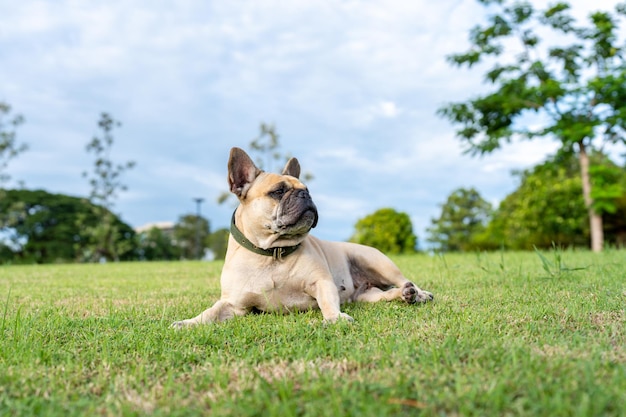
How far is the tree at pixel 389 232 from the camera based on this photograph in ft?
73.4

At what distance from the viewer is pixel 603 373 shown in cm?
201

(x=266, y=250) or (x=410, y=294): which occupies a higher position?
(x=266, y=250)

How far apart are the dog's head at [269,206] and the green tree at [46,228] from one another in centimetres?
2855

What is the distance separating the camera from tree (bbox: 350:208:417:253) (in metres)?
22.4

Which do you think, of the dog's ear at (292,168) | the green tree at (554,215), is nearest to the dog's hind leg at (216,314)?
the dog's ear at (292,168)

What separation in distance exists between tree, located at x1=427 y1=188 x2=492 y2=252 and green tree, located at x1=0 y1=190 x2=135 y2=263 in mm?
23574

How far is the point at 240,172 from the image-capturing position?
12.9 ft

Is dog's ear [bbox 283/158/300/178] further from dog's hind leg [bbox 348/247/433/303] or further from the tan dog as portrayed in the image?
dog's hind leg [bbox 348/247/433/303]

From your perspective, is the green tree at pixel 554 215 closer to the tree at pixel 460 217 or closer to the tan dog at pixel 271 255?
the tree at pixel 460 217

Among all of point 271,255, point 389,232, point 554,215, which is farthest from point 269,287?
point 554,215

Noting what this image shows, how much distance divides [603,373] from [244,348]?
1.62 metres

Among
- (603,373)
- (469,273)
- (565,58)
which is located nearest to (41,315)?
(603,373)

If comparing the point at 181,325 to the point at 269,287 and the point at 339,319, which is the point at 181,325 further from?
the point at 339,319

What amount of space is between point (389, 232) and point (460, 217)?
20874 mm
